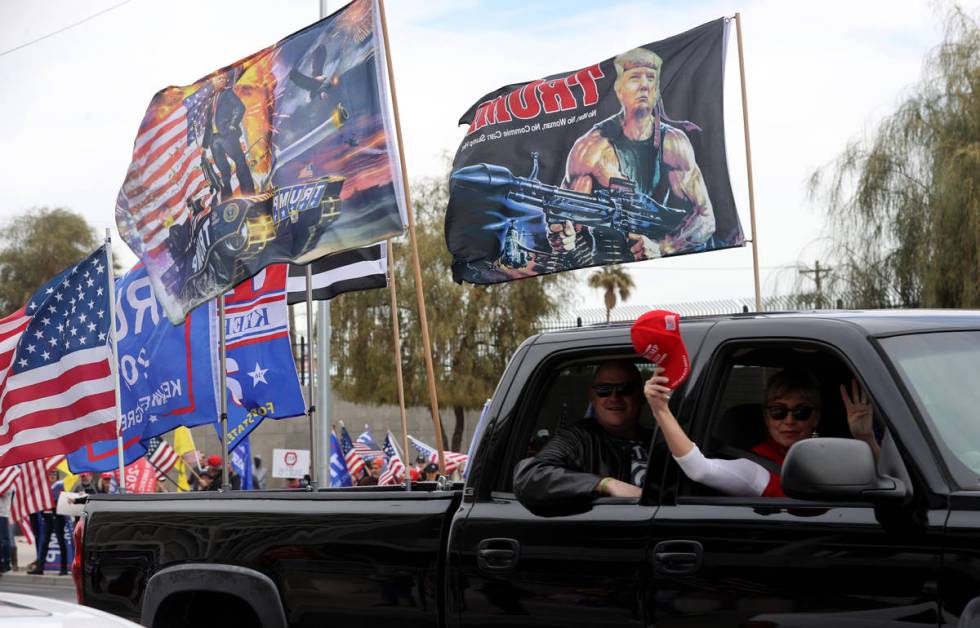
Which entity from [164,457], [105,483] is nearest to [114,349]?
[164,457]

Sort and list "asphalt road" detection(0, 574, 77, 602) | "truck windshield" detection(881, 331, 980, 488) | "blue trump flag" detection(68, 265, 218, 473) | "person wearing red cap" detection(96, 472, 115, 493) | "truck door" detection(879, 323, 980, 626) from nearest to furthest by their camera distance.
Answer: "truck door" detection(879, 323, 980, 626) < "truck windshield" detection(881, 331, 980, 488) < "blue trump flag" detection(68, 265, 218, 473) < "asphalt road" detection(0, 574, 77, 602) < "person wearing red cap" detection(96, 472, 115, 493)

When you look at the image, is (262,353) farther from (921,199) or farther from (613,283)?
(613,283)

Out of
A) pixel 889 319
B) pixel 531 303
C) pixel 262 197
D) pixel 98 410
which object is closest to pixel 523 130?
pixel 262 197

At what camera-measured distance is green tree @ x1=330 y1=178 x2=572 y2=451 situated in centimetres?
4016

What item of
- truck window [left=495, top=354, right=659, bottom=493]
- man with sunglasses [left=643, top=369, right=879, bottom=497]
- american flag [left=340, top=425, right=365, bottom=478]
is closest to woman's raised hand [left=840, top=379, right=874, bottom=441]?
man with sunglasses [left=643, top=369, right=879, bottom=497]

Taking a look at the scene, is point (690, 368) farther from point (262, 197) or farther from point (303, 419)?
point (303, 419)

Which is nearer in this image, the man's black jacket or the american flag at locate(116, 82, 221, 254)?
the man's black jacket

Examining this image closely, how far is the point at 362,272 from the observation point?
16250mm

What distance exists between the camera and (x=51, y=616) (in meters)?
3.86

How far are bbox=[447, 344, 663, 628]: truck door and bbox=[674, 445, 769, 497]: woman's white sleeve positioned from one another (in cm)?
18

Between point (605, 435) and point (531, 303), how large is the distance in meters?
35.2

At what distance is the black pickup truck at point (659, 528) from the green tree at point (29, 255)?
57.9m

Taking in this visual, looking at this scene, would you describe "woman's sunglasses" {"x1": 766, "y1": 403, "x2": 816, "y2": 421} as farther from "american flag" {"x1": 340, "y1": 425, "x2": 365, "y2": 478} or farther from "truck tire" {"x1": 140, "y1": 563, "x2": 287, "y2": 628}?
"american flag" {"x1": 340, "y1": 425, "x2": 365, "y2": 478}

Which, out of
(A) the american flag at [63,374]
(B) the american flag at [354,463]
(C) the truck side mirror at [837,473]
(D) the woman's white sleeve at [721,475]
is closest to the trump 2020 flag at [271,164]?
(A) the american flag at [63,374]
